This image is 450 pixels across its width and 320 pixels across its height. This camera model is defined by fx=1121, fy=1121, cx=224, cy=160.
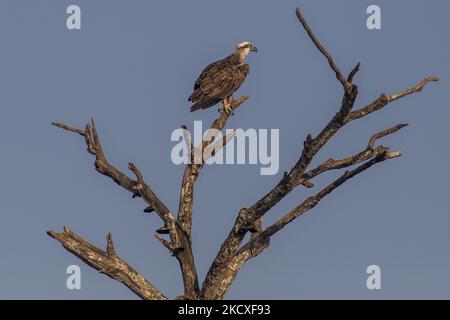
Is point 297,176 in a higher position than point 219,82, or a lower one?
lower

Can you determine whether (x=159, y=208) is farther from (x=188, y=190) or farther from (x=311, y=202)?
(x=311, y=202)

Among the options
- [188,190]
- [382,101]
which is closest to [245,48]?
[188,190]

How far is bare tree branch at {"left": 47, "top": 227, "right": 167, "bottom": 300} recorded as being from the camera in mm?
27453

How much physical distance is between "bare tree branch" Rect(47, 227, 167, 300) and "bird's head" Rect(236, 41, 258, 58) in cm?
809

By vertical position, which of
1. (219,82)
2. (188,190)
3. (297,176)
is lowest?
(297,176)

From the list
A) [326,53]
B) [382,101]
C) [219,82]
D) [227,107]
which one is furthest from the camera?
[219,82]

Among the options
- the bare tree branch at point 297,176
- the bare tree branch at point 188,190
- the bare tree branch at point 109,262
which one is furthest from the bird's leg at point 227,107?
the bare tree branch at point 109,262

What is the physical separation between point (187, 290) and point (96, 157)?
4.03 m

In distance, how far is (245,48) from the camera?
32.9 m

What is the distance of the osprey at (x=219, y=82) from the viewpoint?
96.9 feet

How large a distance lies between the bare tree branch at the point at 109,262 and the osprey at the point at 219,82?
4.61 meters

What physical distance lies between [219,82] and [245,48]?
3.36 metres
